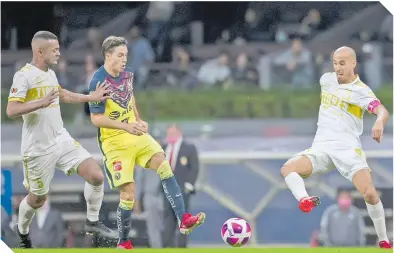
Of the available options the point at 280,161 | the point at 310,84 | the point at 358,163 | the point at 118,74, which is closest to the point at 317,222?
the point at 280,161

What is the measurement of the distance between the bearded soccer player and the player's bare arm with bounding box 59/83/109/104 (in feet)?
0.19

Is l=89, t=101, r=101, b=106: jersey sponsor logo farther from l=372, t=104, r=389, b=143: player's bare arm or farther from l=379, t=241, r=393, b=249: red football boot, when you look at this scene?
l=379, t=241, r=393, b=249: red football boot

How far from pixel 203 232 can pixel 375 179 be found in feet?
7.63

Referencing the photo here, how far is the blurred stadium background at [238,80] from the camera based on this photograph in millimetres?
13523

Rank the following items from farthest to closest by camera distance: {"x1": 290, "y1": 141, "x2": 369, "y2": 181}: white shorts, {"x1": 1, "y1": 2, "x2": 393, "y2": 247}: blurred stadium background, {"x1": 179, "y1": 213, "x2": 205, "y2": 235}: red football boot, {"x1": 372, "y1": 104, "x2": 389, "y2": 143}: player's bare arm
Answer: {"x1": 1, "y1": 2, "x2": 393, "y2": 247}: blurred stadium background < {"x1": 290, "y1": 141, "x2": 369, "y2": 181}: white shorts < {"x1": 179, "y1": 213, "x2": 205, "y2": 235}: red football boot < {"x1": 372, "y1": 104, "x2": 389, "y2": 143}: player's bare arm

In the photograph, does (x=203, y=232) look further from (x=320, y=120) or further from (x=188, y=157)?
(x=320, y=120)

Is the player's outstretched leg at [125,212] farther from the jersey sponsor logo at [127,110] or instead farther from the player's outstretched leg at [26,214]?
the player's outstretched leg at [26,214]

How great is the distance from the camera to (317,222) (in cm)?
1368

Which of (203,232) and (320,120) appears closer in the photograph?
(320,120)

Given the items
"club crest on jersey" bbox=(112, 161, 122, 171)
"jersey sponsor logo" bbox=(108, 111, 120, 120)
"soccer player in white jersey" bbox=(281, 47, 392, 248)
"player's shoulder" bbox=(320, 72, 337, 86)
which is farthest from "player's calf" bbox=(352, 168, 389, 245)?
"jersey sponsor logo" bbox=(108, 111, 120, 120)

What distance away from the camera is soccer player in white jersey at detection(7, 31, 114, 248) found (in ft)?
36.7

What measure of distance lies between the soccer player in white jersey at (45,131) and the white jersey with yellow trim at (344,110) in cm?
240

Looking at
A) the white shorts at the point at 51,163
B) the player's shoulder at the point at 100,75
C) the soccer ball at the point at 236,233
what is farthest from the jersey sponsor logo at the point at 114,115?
the soccer ball at the point at 236,233

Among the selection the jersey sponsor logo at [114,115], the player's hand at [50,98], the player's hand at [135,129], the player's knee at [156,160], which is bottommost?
the player's knee at [156,160]
